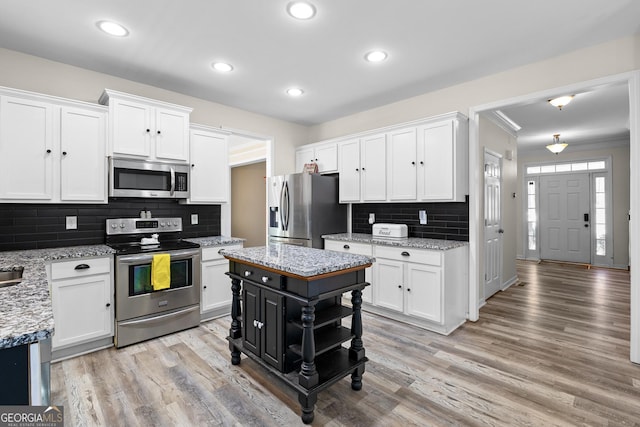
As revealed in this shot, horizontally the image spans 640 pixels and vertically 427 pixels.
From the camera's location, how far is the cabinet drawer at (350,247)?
3838mm

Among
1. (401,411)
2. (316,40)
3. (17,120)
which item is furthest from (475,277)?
(17,120)

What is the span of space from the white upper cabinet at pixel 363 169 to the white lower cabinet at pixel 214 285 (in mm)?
1806

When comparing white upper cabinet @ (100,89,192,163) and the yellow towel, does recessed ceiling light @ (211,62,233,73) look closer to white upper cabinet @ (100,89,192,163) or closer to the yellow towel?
white upper cabinet @ (100,89,192,163)

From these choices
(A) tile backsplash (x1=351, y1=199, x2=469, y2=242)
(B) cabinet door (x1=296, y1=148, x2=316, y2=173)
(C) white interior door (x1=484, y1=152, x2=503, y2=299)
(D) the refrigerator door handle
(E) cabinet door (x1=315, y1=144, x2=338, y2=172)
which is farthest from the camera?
(B) cabinet door (x1=296, y1=148, x2=316, y2=173)

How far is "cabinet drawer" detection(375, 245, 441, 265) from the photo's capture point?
10.7 ft

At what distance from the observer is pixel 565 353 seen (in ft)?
9.24

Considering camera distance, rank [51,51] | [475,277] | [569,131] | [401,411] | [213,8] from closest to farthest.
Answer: [401,411]
[213,8]
[51,51]
[475,277]
[569,131]

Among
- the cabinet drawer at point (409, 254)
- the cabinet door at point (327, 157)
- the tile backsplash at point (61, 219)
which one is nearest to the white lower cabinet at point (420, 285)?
the cabinet drawer at point (409, 254)

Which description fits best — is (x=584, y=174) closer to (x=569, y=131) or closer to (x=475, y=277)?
(x=569, y=131)

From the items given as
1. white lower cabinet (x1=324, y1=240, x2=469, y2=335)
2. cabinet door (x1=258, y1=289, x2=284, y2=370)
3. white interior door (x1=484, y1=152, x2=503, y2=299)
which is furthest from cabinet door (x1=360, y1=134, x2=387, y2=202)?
cabinet door (x1=258, y1=289, x2=284, y2=370)

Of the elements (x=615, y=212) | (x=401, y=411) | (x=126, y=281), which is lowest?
(x=401, y=411)

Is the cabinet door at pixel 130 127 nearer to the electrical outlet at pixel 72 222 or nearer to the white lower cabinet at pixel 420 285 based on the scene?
the electrical outlet at pixel 72 222

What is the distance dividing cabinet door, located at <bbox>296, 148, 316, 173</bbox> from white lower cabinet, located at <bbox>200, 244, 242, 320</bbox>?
1.99 meters

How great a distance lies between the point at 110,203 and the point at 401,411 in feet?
11.0
